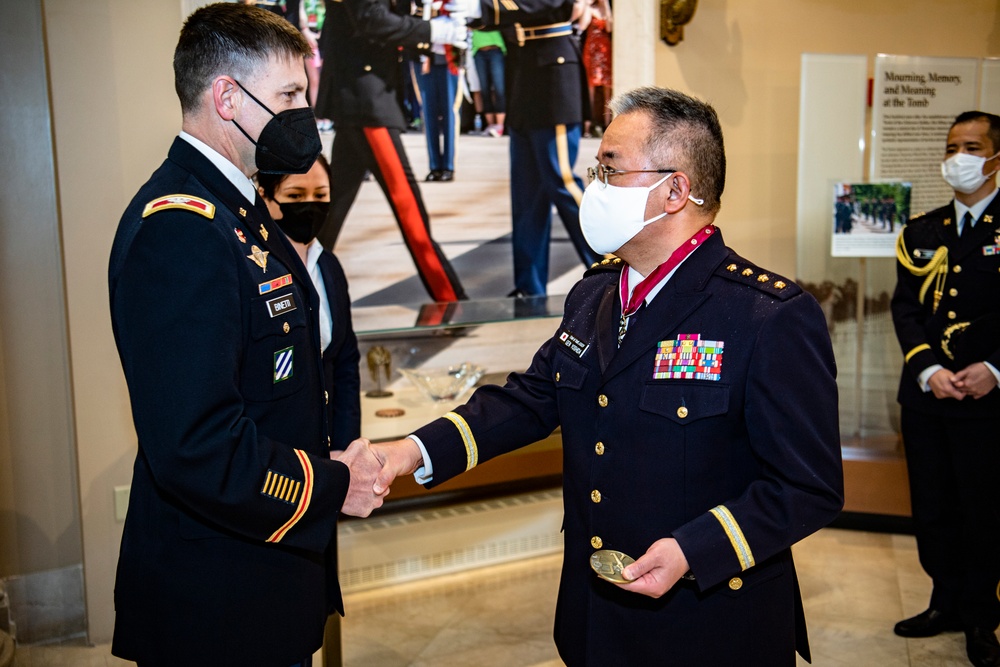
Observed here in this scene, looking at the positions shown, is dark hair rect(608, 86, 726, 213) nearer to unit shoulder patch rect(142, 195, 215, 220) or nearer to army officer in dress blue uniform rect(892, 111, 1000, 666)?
unit shoulder patch rect(142, 195, 215, 220)

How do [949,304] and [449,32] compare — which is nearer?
[949,304]

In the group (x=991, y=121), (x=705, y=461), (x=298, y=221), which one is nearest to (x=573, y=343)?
(x=705, y=461)

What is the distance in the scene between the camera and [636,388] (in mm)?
1624

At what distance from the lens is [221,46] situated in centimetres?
157

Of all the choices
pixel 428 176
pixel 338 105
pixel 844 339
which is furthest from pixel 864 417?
pixel 338 105

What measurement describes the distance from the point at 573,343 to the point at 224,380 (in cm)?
75

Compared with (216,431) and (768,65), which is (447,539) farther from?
(768,65)

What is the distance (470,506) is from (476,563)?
0.86 ft

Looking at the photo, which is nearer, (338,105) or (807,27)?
(338,105)

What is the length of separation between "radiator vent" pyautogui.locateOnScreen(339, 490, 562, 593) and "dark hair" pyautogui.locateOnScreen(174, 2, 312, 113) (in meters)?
2.26

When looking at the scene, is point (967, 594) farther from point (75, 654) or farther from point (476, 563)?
point (75, 654)

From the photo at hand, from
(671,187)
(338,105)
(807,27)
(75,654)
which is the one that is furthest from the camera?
(807,27)

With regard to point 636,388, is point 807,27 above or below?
above

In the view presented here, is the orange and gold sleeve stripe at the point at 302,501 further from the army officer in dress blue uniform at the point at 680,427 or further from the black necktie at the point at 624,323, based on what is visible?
the black necktie at the point at 624,323
